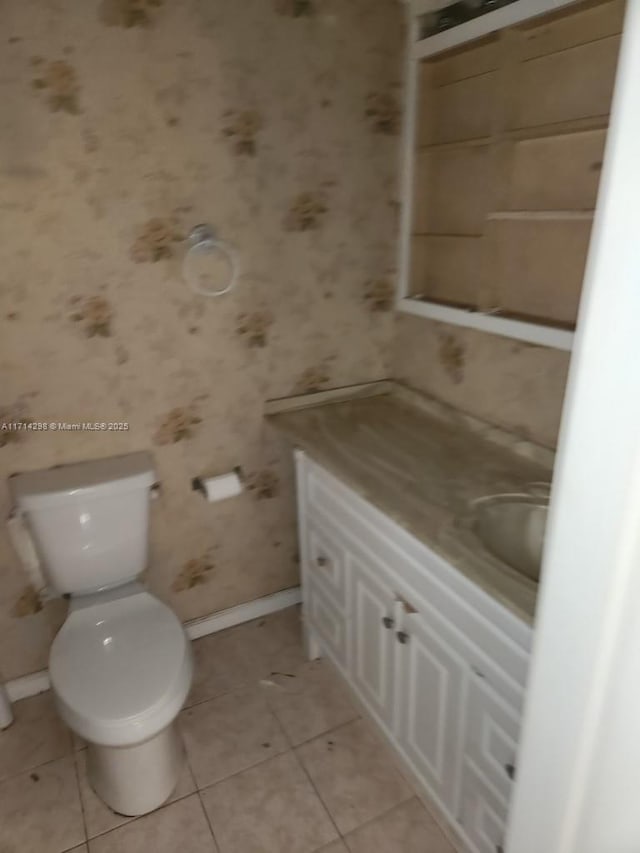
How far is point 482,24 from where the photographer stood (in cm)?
150

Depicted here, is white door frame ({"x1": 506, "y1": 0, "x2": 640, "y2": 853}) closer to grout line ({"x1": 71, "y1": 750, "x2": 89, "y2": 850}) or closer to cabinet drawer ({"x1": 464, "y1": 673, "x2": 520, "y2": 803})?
cabinet drawer ({"x1": 464, "y1": 673, "x2": 520, "y2": 803})

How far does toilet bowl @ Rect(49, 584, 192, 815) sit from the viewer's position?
57.6 inches

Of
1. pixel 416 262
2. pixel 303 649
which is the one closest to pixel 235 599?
pixel 303 649

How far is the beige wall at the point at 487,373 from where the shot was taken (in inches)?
62.1

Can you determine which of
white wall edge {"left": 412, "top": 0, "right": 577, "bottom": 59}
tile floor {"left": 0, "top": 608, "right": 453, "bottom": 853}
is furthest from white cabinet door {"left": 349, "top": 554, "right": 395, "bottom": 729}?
white wall edge {"left": 412, "top": 0, "right": 577, "bottom": 59}

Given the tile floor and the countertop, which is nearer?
the countertop

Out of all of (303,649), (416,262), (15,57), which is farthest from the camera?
(303,649)

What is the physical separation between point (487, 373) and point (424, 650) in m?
0.80

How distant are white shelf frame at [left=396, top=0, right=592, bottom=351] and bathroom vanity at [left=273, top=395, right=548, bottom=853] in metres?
0.34

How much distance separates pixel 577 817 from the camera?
655 millimetres

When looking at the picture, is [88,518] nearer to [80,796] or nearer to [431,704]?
[80,796]

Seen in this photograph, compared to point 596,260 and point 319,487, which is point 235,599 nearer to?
point 319,487

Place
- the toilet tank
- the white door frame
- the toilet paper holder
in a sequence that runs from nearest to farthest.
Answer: the white door frame → the toilet tank → the toilet paper holder

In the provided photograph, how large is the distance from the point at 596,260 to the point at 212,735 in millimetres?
1843
